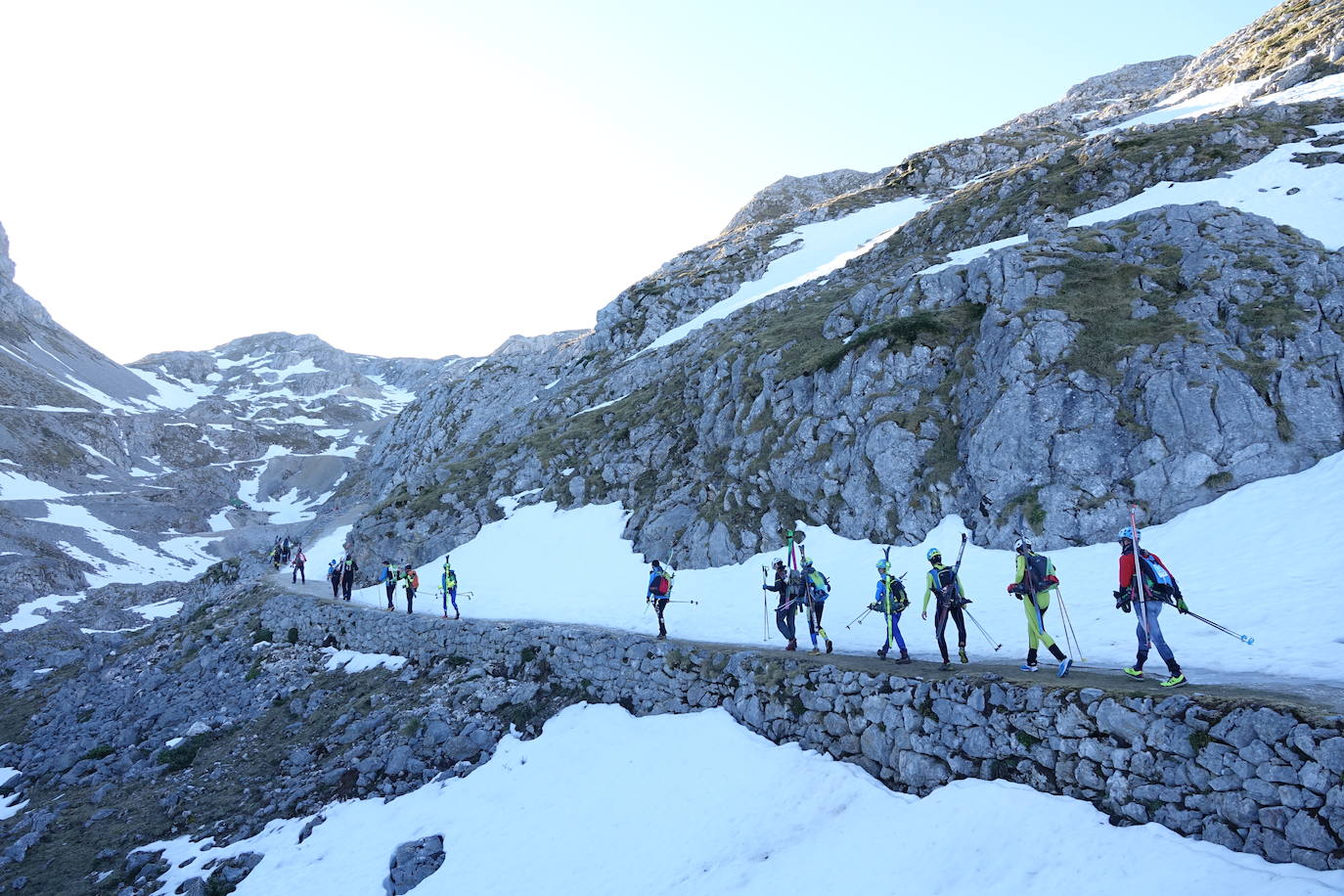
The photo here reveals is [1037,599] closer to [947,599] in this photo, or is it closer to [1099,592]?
[947,599]

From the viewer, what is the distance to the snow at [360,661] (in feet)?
80.9

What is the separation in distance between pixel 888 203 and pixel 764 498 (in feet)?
192

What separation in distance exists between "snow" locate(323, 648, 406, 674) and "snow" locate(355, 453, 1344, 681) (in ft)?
11.1

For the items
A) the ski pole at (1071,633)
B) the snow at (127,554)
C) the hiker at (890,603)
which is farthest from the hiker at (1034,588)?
the snow at (127,554)

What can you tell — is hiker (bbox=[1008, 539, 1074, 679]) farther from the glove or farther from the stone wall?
the stone wall

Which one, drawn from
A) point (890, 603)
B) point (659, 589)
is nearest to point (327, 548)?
point (659, 589)

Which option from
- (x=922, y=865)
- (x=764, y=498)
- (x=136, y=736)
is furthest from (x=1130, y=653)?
(x=136, y=736)

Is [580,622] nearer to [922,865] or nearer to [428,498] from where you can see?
[922,865]

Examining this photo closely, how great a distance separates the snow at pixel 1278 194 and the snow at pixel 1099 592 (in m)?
13.2

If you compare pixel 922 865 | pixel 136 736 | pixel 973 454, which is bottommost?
pixel 136 736

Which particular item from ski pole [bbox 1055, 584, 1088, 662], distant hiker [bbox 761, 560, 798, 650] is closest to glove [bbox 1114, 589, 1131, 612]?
ski pole [bbox 1055, 584, 1088, 662]

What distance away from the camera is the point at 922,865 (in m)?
9.31

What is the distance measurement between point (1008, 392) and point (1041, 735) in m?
15.3

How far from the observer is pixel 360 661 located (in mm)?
25875
